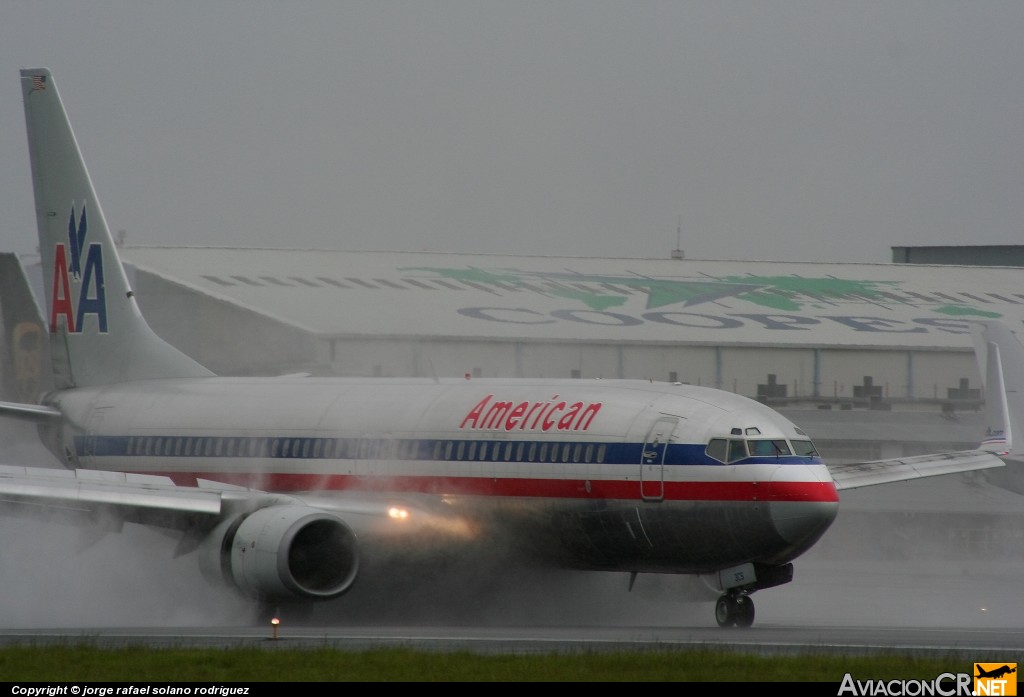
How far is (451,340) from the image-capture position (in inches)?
1982

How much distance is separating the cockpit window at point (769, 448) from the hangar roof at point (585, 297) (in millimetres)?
24376

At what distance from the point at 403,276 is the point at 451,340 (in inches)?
316

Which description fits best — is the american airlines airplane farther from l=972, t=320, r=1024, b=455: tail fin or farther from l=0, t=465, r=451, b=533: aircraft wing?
l=972, t=320, r=1024, b=455: tail fin

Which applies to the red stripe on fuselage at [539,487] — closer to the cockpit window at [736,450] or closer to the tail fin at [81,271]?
the cockpit window at [736,450]

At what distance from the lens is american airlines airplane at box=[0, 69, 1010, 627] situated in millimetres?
24047

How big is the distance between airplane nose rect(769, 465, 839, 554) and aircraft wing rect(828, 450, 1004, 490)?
12.1 ft

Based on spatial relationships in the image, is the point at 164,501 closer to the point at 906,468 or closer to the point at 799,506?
the point at 799,506

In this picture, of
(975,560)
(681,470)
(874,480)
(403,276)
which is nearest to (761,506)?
(681,470)

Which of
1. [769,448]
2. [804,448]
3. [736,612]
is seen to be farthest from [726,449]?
[736,612]

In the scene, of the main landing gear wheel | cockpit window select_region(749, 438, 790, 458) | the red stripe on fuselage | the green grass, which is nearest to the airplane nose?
the red stripe on fuselage

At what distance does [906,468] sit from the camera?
96.3ft

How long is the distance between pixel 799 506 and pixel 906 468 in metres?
6.74

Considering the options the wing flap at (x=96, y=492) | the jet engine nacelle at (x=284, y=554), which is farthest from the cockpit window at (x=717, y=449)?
the wing flap at (x=96, y=492)

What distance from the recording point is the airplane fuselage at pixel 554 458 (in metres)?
23.9
